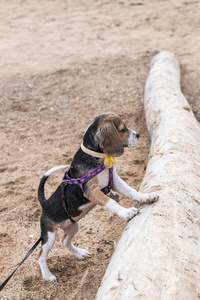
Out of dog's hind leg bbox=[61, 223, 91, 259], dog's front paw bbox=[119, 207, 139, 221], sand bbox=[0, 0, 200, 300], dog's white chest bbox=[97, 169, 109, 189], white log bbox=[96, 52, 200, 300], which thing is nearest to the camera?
white log bbox=[96, 52, 200, 300]

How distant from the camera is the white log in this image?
217cm

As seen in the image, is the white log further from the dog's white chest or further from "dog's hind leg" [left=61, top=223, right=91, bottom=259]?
"dog's hind leg" [left=61, top=223, right=91, bottom=259]

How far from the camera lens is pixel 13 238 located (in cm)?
394

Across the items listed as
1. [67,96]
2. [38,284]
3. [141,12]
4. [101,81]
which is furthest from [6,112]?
[141,12]

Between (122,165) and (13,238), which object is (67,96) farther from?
(13,238)

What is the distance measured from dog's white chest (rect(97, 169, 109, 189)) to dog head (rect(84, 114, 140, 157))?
21cm

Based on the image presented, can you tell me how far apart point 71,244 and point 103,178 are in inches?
34.8

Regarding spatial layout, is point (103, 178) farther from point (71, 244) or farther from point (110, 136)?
point (71, 244)

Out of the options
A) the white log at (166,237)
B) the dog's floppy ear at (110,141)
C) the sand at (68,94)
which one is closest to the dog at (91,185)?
the dog's floppy ear at (110,141)

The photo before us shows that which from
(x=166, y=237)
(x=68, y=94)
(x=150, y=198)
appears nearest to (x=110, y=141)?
(x=150, y=198)

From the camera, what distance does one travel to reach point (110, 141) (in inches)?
117

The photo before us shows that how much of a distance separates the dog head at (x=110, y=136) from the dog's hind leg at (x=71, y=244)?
0.93m

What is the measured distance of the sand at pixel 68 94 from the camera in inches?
144

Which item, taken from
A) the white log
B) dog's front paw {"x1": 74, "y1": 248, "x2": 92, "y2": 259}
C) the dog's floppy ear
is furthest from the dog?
dog's front paw {"x1": 74, "y1": 248, "x2": 92, "y2": 259}
